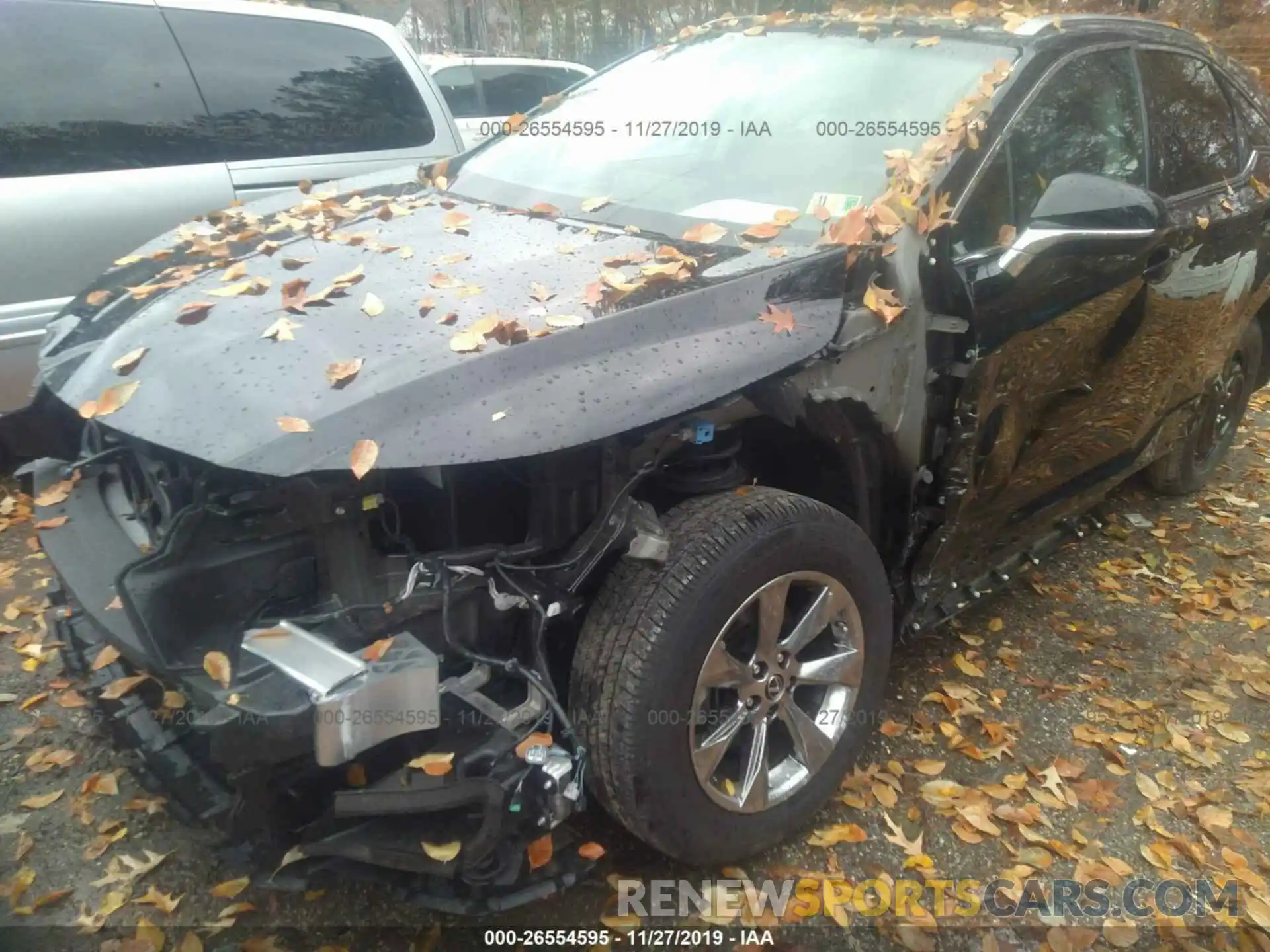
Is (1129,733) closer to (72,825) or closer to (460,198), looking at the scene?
(460,198)

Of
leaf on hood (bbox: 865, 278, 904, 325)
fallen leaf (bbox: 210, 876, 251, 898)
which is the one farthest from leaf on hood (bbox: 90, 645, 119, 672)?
leaf on hood (bbox: 865, 278, 904, 325)

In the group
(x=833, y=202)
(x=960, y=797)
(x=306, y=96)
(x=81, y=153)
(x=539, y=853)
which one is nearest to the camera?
(x=539, y=853)

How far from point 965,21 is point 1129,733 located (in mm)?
2317

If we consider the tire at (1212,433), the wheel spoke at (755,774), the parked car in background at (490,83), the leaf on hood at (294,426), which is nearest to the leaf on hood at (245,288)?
the leaf on hood at (294,426)

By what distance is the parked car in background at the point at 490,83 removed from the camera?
23.8 ft

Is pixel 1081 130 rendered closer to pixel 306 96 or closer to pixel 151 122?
pixel 306 96

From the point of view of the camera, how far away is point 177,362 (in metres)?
1.98

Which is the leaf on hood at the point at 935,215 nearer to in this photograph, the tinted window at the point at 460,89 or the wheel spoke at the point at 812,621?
the wheel spoke at the point at 812,621

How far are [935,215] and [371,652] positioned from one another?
1.71m

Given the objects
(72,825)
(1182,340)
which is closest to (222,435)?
(72,825)

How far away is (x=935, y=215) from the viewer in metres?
2.31

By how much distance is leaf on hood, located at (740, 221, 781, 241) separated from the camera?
237cm

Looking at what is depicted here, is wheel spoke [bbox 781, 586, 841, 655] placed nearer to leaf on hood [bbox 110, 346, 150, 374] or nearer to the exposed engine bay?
the exposed engine bay

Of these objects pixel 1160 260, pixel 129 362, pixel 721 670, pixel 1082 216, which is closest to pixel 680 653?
pixel 721 670
